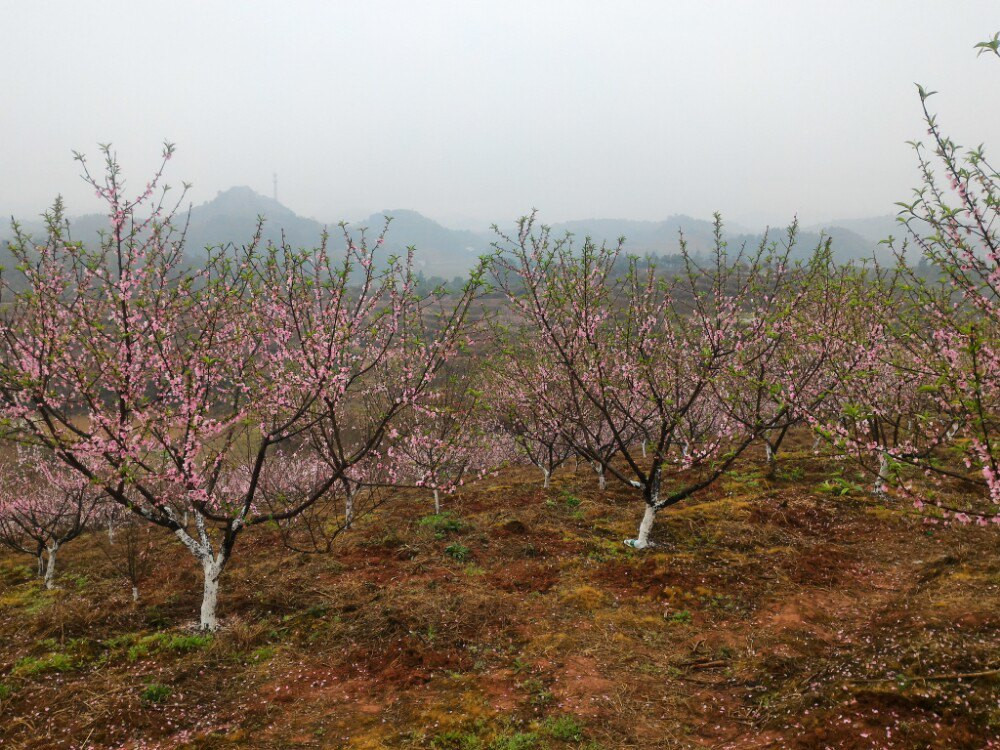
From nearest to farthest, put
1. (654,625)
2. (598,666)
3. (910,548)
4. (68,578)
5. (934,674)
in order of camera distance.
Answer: (934,674) → (598,666) → (654,625) → (910,548) → (68,578)

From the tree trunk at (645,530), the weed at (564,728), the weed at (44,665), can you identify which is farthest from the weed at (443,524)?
the weed at (564,728)

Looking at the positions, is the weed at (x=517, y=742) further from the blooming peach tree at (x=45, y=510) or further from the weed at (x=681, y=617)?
the blooming peach tree at (x=45, y=510)

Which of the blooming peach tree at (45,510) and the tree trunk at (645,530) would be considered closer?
the tree trunk at (645,530)

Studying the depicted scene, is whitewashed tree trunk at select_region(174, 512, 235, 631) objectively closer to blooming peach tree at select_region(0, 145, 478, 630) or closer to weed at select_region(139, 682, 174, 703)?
blooming peach tree at select_region(0, 145, 478, 630)

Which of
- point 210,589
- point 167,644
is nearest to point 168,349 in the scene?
point 210,589

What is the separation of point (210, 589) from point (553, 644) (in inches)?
278

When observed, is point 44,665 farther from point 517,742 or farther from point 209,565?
point 517,742

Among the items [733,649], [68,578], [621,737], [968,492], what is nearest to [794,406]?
[733,649]

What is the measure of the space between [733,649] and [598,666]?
236cm

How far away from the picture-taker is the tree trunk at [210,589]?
1002 centimetres

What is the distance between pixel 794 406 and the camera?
10.2 metres

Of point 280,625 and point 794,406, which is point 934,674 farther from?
point 280,625

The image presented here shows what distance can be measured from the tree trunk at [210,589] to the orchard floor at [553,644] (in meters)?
0.41

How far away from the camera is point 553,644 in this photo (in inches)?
354
